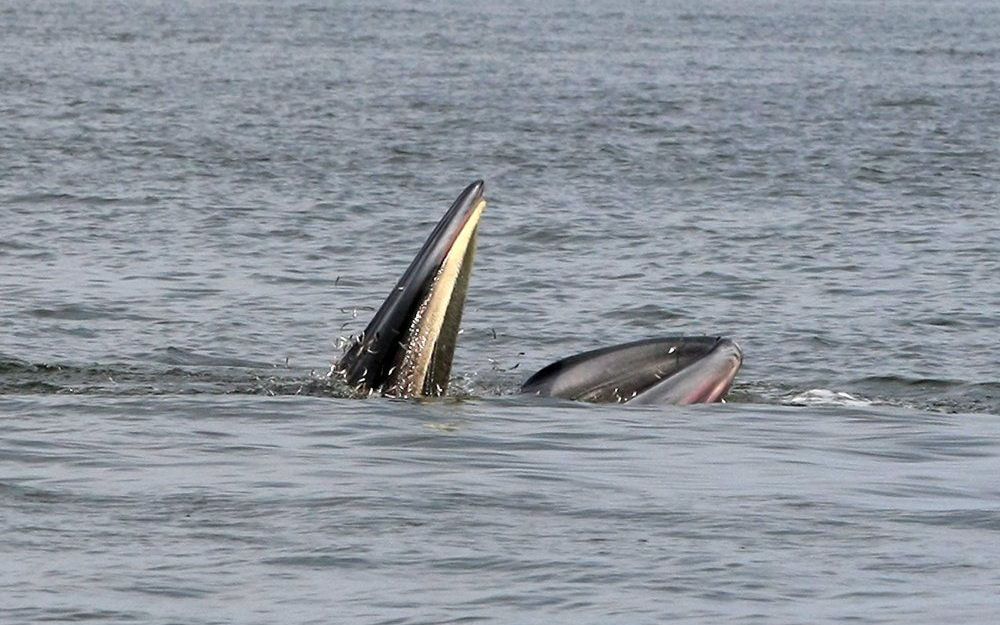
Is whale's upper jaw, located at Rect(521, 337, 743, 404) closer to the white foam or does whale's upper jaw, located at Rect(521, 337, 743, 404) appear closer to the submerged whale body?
the submerged whale body

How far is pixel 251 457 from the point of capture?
1349 cm

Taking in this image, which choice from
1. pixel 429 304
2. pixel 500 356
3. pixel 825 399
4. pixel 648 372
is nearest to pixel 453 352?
pixel 429 304

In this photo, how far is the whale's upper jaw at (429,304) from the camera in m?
13.7

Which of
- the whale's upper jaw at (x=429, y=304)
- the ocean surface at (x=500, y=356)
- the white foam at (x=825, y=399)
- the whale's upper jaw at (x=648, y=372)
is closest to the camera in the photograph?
the ocean surface at (x=500, y=356)

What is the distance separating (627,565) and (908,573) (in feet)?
4.28

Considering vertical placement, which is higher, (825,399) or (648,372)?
(648,372)

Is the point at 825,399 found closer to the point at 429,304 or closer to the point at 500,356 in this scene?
the point at 500,356

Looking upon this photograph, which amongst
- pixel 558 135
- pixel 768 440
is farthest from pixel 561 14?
pixel 768 440

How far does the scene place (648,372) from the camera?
1495 centimetres

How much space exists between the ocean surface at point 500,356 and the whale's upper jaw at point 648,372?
0.16 m

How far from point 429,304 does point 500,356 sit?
5.01 metres

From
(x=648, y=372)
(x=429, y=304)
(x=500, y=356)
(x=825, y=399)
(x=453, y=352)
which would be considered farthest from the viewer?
(x=500, y=356)

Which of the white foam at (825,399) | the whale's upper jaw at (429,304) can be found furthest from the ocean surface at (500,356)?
the whale's upper jaw at (429,304)

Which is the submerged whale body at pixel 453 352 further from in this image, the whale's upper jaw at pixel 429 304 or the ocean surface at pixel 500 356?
the ocean surface at pixel 500 356
